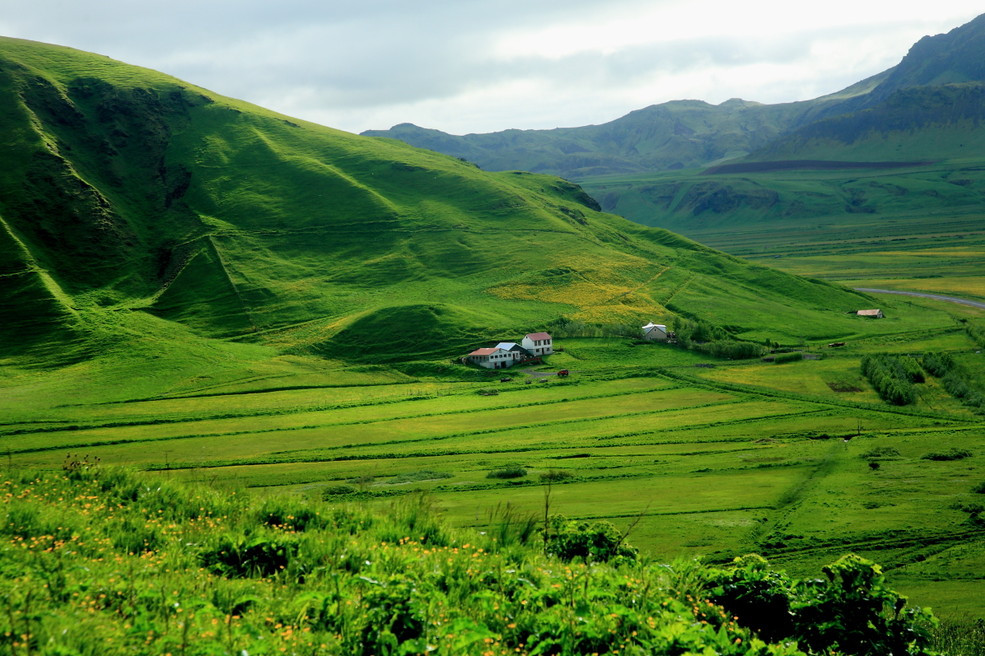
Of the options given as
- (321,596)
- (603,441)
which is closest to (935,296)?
(603,441)

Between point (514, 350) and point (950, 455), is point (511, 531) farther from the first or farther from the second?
point (514, 350)

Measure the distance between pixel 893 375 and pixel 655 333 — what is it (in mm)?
39902

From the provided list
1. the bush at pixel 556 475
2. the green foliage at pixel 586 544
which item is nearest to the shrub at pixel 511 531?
the green foliage at pixel 586 544

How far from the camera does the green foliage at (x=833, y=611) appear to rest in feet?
47.0

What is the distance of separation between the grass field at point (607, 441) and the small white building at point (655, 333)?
573 cm

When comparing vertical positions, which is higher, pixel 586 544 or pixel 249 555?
pixel 249 555

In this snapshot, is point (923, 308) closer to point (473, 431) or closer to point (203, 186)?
point (473, 431)

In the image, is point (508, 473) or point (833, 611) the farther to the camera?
point (508, 473)

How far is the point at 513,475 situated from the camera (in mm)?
56844

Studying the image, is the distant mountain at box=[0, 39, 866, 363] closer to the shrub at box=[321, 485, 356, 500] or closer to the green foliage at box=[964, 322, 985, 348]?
the green foliage at box=[964, 322, 985, 348]

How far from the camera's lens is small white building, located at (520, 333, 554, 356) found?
118 meters

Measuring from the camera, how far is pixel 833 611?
583 inches

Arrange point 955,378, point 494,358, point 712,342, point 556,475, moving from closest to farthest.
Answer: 1. point 556,475
2. point 955,378
3. point 494,358
4. point 712,342

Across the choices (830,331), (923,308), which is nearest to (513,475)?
(830,331)
